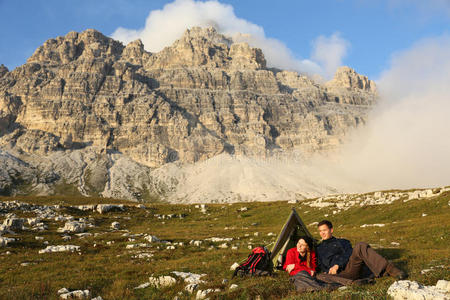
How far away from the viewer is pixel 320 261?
13.1 metres

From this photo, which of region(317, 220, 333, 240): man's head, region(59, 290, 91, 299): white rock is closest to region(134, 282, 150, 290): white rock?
region(59, 290, 91, 299): white rock

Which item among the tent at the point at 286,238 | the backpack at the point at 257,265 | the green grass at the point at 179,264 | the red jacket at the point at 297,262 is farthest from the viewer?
the tent at the point at 286,238

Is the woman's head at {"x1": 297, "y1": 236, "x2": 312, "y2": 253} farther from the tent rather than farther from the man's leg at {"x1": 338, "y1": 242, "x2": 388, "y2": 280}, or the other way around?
the tent

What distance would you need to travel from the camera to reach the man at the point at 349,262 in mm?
10984

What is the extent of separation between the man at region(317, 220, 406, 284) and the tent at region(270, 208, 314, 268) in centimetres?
279

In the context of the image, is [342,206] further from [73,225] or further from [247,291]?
[247,291]

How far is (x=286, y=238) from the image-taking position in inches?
644

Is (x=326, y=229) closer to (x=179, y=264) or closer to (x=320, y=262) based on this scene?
(x=320, y=262)

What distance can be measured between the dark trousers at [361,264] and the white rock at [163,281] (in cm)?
661

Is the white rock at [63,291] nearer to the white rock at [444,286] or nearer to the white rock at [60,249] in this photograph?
the white rock at [60,249]

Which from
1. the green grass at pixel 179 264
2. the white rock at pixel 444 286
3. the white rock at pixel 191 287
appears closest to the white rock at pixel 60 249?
the green grass at pixel 179 264

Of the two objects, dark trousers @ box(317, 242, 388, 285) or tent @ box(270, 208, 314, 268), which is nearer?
dark trousers @ box(317, 242, 388, 285)

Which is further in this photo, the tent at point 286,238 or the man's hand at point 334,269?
the tent at point 286,238

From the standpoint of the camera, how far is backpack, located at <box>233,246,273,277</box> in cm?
1355
